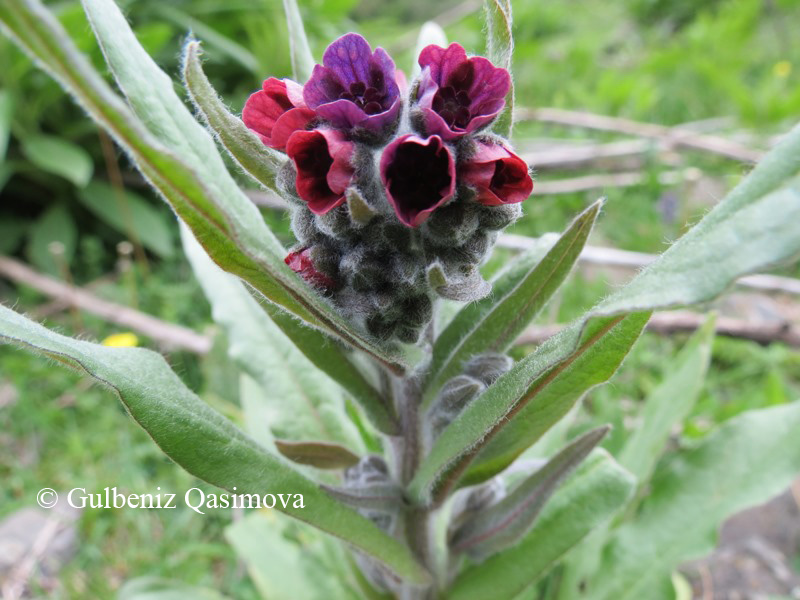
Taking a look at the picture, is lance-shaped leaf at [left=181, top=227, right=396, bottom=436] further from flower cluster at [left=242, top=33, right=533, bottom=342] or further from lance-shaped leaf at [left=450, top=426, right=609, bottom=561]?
flower cluster at [left=242, top=33, right=533, bottom=342]

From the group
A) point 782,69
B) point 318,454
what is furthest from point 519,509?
point 782,69

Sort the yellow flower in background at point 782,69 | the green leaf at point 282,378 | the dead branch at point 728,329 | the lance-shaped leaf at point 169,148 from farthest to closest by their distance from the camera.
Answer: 1. the yellow flower in background at point 782,69
2. the dead branch at point 728,329
3. the green leaf at point 282,378
4. the lance-shaped leaf at point 169,148

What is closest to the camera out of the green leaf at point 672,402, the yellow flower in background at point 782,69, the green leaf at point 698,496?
the green leaf at point 698,496

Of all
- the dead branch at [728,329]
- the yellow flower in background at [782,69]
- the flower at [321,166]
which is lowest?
the yellow flower in background at [782,69]

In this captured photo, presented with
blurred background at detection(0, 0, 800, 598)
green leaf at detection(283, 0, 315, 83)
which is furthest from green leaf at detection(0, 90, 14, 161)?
green leaf at detection(283, 0, 315, 83)

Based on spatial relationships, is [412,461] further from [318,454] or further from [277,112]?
[277,112]

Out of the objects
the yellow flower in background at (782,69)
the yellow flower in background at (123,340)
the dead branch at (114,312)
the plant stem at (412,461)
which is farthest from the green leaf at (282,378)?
the yellow flower in background at (782,69)

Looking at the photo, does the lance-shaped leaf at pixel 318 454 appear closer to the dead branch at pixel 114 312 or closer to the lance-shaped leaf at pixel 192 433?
the lance-shaped leaf at pixel 192 433
